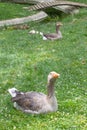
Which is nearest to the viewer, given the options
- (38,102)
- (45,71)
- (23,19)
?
(38,102)

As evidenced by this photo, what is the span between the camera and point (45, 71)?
50.8 feet

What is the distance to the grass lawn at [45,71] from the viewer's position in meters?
11.0

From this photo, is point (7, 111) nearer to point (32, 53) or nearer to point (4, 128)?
point (4, 128)

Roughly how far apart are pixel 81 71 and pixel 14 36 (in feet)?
23.8

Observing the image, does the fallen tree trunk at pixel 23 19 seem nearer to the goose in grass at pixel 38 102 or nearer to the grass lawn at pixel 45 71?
the grass lawn at pixel 45 71

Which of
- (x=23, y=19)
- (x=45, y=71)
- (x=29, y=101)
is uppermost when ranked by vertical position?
(x=29, y=101)

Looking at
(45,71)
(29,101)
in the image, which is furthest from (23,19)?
(29,101)

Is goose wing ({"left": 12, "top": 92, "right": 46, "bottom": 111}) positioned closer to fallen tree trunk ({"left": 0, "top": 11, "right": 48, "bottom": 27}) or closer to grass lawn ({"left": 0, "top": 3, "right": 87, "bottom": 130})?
grass lawn ({"left": 0, "top": 3, "right": 87, "bottom": 130})

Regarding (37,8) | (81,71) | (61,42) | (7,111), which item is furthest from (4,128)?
(37,8)

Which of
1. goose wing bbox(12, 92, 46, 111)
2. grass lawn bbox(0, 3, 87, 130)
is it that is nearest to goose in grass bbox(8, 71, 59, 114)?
goose wing bbox(12, 92, 46, 111)

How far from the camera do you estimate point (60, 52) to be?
18312 millimetres

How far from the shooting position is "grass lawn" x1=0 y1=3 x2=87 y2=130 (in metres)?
11.0

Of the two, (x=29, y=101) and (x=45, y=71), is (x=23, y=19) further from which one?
(x=29, y=101)

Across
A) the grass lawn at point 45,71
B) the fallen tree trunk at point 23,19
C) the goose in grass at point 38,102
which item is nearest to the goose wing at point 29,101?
the goose in grass at point 38,102
